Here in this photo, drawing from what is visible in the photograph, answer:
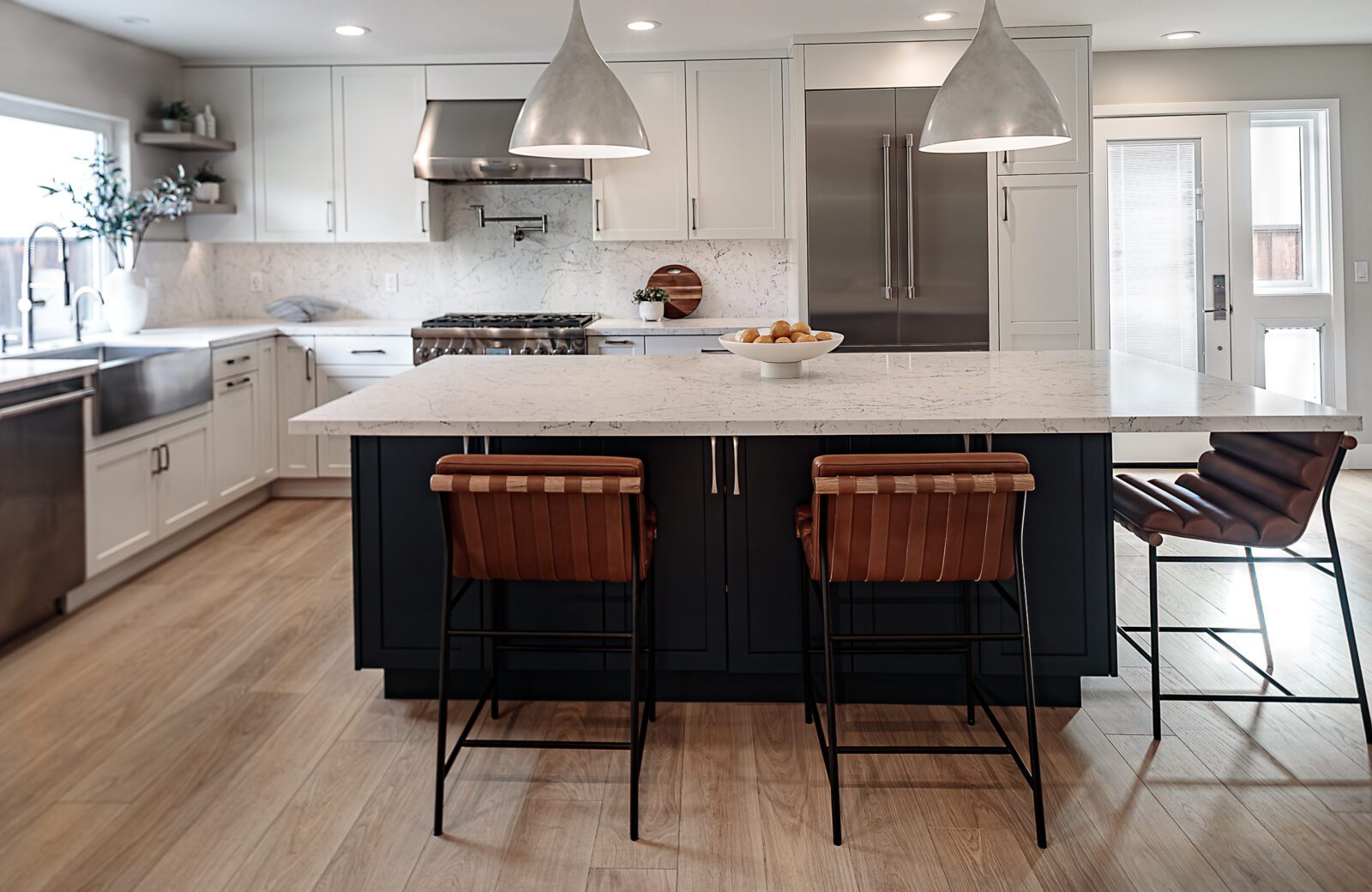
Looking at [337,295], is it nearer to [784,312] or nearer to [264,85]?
[264,85]

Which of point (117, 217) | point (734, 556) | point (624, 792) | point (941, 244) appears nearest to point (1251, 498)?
point (734, 556)

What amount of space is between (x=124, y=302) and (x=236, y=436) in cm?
78

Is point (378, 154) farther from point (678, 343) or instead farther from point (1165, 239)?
point (1165, 239)

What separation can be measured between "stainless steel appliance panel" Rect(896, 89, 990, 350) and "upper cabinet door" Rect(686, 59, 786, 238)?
27.8 inches

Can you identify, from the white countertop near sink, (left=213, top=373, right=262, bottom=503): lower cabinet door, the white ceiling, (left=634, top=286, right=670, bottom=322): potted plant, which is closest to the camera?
the white ceiling

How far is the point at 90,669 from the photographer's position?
10.9 feet

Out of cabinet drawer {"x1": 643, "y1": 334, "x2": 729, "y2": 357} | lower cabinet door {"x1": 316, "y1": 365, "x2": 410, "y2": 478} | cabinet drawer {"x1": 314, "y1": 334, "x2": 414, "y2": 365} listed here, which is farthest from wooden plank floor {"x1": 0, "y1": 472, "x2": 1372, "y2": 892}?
cabinet drawer {"x1": 643, "y1": 334, "x2": 729, "y2": 357}

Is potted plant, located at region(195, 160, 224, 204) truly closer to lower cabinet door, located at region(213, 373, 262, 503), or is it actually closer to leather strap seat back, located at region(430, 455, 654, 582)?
lower cabinet door, located at region(213, 373, 262, 503)

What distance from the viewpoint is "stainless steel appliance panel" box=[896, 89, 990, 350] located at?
532 cm

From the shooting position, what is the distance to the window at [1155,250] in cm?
607

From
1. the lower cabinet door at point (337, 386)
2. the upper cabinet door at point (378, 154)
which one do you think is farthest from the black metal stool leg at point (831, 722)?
the upper cabinet door at point (378, 154)

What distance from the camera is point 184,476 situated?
466 centimetres

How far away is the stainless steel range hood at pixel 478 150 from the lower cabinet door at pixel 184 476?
70.1 inches

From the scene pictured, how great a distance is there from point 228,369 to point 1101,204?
469cm
